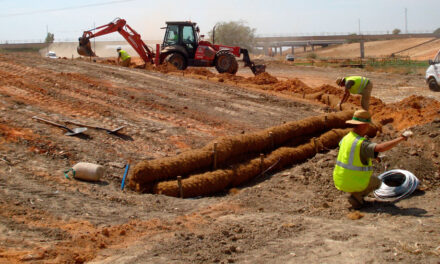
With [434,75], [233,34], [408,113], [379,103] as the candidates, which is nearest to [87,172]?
[408,113]

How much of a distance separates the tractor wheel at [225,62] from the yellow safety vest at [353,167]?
1593cm

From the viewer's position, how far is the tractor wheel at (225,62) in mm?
22453

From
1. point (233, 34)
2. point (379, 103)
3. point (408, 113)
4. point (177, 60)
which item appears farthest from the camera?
point (233, 34)

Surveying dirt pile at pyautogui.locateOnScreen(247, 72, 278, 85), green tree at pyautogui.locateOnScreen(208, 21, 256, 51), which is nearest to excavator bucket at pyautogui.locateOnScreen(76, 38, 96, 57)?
dirt pile at pyautogui.locateOnScreen(247, 72, 278, 85)

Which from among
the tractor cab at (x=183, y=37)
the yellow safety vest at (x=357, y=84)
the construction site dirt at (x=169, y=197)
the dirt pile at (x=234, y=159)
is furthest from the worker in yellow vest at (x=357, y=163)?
the tractor cab at (x=183, y=37)

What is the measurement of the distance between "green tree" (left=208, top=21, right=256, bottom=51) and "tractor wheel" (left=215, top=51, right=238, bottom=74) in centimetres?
5287

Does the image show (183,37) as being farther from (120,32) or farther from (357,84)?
(357,84)

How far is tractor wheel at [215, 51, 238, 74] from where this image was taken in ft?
73.7

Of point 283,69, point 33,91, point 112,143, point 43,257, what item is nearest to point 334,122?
point 112,143

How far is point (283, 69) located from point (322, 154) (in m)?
23.3

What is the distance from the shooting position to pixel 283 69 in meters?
33.1

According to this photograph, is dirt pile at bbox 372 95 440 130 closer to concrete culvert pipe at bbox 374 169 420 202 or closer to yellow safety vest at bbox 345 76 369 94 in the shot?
yellow safety vest at bbox 345 76 369 94

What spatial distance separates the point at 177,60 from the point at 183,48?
2.35 ft

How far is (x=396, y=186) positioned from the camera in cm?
759
